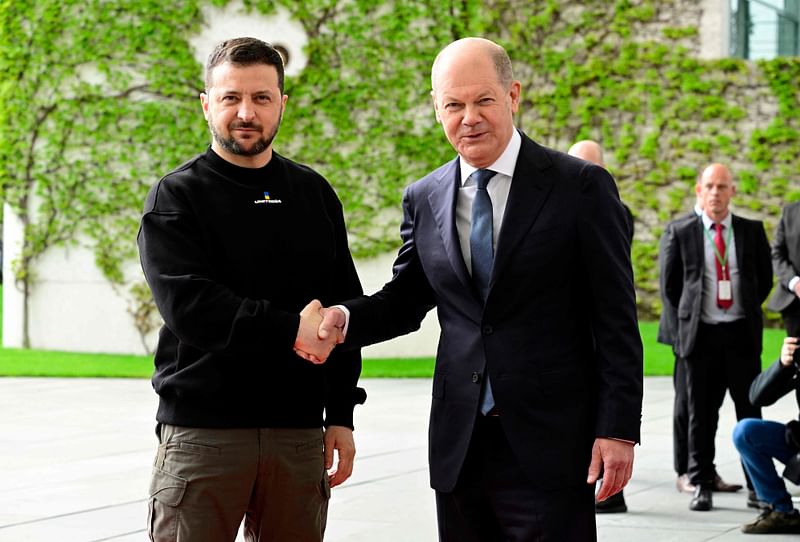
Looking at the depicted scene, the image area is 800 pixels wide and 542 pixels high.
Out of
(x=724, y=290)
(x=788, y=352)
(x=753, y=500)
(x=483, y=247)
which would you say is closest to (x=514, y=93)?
(x=483, y=247)

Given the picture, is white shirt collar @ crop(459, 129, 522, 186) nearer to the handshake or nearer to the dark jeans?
the handshake

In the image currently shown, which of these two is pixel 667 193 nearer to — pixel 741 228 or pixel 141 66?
pixel 141 66

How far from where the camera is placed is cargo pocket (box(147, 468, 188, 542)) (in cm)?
313

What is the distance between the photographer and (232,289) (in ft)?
10.5

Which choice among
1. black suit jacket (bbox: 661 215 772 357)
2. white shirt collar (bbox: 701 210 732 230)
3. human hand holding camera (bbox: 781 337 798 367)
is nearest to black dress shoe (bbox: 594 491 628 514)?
human hand holding camera (bbox: 781 337 798 367)

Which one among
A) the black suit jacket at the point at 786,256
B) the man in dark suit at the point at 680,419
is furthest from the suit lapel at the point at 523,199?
the black suit jacket at the point at 786,256

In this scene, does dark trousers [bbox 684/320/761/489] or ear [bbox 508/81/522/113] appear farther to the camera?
dark trousers [bbox 684/320/761/489]

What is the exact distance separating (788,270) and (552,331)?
5094mm

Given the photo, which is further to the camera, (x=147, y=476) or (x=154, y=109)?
(x=154, y=109)

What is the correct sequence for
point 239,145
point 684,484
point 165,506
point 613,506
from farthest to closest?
point 684,484 < point 613,506 < point 239,145 < point 165,506

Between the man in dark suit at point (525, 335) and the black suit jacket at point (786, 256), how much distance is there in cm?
479

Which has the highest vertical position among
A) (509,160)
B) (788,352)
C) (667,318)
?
(509,160)

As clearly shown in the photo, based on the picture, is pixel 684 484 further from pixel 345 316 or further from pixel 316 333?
pixel 316 333

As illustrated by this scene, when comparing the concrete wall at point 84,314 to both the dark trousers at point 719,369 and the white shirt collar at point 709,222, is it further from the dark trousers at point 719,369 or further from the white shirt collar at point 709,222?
the dark trousers at point 719,369
